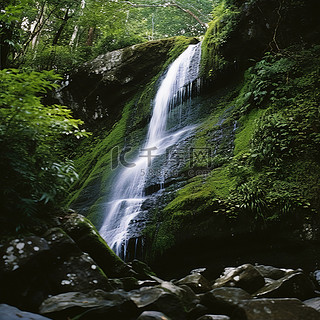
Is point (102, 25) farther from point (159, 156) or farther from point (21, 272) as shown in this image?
point (21, 272)

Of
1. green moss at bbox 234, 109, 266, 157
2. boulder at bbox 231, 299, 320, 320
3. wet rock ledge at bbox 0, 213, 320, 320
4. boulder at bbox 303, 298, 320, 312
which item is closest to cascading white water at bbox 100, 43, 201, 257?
green moss at bbox 234, 109, 266, 157

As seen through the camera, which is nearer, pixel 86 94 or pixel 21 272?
pixel 21 272

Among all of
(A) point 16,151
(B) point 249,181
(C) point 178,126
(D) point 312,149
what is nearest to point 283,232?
(B) point 249,181

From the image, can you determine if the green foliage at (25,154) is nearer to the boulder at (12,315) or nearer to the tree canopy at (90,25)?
the boulder at (12,315)

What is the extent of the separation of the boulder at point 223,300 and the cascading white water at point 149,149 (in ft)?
11.6

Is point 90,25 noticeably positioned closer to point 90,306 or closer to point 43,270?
point 43,270

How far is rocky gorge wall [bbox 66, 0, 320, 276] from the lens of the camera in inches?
215

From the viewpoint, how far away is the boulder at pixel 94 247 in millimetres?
3887

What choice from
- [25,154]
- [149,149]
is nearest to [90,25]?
[149,149]

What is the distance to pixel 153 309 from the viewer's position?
111 inches

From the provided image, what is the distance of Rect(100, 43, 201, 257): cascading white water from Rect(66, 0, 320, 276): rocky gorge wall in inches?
13.2

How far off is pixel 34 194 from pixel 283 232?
4.15m

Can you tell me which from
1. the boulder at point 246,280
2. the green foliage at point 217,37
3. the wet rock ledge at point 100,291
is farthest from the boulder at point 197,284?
the green foliage at point 217,37

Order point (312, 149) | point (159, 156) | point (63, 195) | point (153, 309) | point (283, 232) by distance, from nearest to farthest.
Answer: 1. point (153, 309)
2. point (63, 195)
3. point (283, 232)
4. point (312, 149)
5. point (159, 156)
